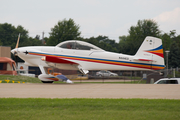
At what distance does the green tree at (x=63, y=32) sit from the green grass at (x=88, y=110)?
4599 cm

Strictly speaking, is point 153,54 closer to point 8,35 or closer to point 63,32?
point 63,32

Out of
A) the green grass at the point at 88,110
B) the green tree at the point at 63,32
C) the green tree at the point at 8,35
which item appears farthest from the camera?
the green tree at the point at 8,35

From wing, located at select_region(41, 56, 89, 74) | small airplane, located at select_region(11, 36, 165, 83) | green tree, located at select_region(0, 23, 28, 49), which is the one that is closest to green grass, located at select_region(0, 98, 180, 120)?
wing, located at select_region(41, 56, 89, 74)

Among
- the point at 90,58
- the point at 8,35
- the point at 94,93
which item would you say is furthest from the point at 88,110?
the point at 8,35

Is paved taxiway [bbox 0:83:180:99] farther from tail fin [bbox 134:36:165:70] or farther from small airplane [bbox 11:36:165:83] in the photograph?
tail fin [bbox 134:36:165:70]

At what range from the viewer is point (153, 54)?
16797 millimetres

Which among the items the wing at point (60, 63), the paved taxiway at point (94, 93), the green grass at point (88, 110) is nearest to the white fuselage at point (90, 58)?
the wing at point (60, 63)

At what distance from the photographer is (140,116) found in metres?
5.73

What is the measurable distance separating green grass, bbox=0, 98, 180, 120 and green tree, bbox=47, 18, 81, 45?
4599 centimetres

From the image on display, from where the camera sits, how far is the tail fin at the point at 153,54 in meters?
16.7

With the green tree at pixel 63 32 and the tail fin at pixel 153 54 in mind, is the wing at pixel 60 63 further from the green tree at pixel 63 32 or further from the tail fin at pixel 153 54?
the green tree at pixel 63 32

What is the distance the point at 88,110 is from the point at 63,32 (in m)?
48.8

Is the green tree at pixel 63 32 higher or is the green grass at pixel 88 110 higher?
the green tree at pixel 63 32

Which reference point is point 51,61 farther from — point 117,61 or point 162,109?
point 162,109
